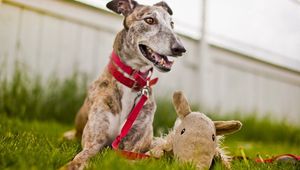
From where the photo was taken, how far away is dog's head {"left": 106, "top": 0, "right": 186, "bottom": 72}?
2045 mm

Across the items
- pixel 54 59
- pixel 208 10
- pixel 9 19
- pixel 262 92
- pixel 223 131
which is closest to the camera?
pixel 223 131

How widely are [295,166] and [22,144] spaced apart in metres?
1.21

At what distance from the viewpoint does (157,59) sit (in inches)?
81.7

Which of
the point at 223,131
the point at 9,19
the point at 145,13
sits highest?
the point at 145,13

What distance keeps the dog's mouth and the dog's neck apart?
5cm

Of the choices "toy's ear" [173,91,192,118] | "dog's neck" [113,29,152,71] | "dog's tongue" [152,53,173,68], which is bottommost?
"toy's ear" [173,91,192,118]

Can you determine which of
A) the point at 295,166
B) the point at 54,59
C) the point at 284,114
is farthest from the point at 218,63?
the point at 295,166

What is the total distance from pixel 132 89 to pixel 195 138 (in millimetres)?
534

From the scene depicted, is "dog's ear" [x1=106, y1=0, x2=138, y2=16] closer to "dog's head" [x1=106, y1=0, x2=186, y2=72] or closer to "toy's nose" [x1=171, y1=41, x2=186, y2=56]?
"dog's head" [x1=106, y1=0, x2=186, y2=72]

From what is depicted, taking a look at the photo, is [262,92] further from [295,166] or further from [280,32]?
[295,166]

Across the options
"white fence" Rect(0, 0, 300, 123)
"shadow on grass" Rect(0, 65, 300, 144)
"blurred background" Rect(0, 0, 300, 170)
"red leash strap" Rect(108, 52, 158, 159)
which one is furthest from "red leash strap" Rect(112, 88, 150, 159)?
"white fence" Rect(0, 0, 300, 123)

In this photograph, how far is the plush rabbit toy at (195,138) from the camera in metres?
1.73

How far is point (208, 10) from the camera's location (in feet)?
19.9

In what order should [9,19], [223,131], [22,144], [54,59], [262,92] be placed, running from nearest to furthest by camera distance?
[223,131] < [22,144] < [9,19] < [54,59] < [262,92]
